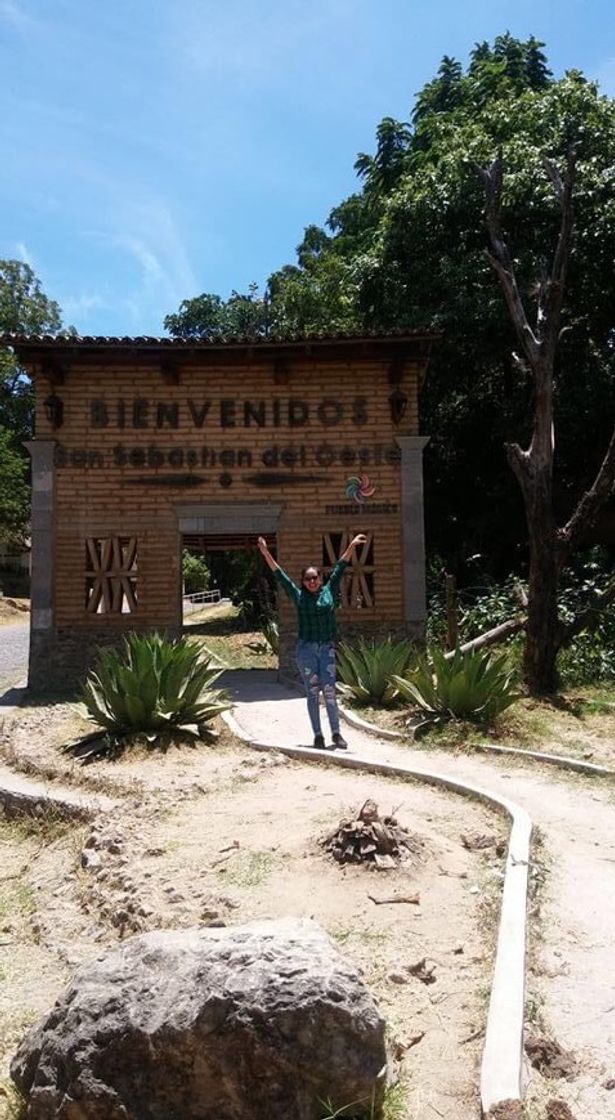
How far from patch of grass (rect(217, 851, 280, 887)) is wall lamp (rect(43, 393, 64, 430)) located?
31.1ft

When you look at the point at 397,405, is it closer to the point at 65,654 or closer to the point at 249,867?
the point at 65,654

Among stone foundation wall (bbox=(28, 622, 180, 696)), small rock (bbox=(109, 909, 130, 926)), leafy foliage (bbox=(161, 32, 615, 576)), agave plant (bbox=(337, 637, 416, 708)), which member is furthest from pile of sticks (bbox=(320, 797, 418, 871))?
leafy foliage (bbox=(161, 32, 615, 576))

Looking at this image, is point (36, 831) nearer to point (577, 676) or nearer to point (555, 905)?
point (555, 905)

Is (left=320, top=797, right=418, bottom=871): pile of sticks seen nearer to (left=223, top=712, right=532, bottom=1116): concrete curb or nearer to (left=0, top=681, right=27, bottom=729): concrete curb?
(left=223, top=712, right=532, bottom=1116): concrete curb


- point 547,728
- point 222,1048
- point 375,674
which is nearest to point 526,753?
point 547,728

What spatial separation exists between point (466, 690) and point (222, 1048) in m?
6.86

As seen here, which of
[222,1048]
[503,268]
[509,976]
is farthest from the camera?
[503,268]

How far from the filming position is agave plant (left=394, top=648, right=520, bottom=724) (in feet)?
31.1

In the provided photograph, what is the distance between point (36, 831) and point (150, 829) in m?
1.36

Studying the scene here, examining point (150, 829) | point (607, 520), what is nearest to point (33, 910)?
point (150, 829)

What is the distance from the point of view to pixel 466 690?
9445 millimetres

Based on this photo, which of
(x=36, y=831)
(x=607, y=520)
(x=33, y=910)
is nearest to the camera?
(x=33, y=910)

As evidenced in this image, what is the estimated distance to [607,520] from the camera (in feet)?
65.9

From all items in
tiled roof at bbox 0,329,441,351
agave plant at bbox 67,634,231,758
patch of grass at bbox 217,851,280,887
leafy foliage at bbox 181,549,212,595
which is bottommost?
patch of grass at bbox 217,851,280,887
